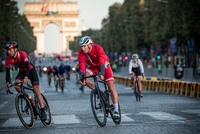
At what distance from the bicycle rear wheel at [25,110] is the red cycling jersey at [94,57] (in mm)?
1194

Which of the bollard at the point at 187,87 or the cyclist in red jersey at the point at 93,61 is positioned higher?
the cyclist in red jersey at the point at 93,61

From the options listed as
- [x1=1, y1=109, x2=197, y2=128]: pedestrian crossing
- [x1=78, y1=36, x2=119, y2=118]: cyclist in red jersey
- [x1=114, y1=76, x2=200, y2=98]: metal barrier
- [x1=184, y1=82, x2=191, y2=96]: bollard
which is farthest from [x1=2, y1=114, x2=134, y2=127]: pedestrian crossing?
[x1=184, y1=82, x2=191, y2=96]: bollard

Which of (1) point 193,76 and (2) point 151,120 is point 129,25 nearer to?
(1) point 193,76

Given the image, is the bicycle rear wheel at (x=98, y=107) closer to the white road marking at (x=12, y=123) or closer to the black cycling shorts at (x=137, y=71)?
the white road marking at (x=12, y=123)

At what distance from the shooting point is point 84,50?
9.29m

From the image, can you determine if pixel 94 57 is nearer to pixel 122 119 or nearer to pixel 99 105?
pixel 99 105

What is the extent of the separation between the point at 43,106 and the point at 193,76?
33843mm

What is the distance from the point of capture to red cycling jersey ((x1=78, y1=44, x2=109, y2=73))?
30.4ft

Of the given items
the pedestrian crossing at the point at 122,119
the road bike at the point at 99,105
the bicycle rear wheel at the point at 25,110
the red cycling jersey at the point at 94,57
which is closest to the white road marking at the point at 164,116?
the pedestrian crossing at the point at 122,119

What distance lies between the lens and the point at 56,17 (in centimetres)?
18600

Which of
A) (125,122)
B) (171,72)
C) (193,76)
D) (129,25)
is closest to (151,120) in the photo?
(125,122)

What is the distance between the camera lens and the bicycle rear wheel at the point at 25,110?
9.41 metres

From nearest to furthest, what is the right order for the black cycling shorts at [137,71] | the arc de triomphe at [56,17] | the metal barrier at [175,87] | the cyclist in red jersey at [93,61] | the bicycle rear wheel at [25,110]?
the cyclist in red jersey at [93,61]
the bicycle rear wheel at [25,110]
the black cycling shorts at [137,71]
the metal barrier at [175,87]
the arc de triomphe at [56,17]

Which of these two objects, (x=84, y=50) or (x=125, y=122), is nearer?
(x=84, y=50)
